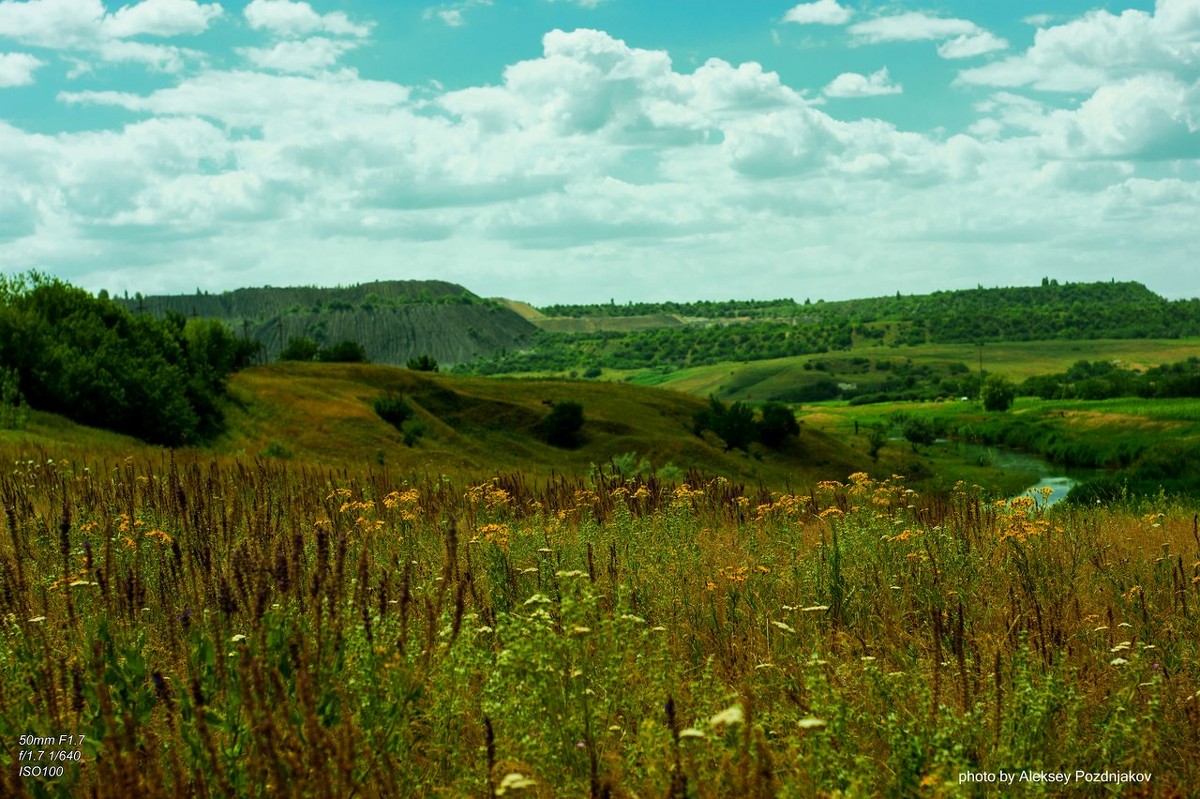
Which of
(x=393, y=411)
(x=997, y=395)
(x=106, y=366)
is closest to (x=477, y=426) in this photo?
(x=393, y=411)

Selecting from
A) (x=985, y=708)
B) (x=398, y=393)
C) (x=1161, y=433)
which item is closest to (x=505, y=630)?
(x=985, y=708)

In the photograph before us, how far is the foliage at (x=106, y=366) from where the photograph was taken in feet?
138

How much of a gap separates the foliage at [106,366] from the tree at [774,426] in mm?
42582

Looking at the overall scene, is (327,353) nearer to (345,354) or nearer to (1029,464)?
(345,354)

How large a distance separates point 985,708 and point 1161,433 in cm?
9047

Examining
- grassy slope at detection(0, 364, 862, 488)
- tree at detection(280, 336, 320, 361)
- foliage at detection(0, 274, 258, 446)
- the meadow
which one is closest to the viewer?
the meadow

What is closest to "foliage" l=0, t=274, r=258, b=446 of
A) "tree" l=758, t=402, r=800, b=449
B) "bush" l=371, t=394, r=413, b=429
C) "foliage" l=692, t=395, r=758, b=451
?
"bush" l=371, t=394, r=413, b=429

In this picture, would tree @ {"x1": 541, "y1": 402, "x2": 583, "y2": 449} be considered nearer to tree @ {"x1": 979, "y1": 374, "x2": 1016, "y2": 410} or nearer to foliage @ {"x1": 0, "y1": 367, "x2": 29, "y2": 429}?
foliage @ {"x1": 0, "y1": 367, "x2": 29, "y2": 429}

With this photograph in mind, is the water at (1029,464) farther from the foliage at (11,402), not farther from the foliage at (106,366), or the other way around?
the foliage at (11,402)

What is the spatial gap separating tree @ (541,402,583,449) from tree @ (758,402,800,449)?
1694cm

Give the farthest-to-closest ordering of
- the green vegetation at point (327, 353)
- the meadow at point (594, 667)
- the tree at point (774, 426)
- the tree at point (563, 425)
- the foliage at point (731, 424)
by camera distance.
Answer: the green vegetation at point (327, 353) < the tree at point (774, 426) < the foliage at point (731, 424) < the tree at point (563, 425) < the meadow at point (594, 667)

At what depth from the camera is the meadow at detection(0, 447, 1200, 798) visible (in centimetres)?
358

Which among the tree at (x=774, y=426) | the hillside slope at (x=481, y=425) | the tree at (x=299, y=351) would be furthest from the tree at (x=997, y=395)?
the tree at (x=299, y=351)

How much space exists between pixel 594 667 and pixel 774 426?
77.2 metres
